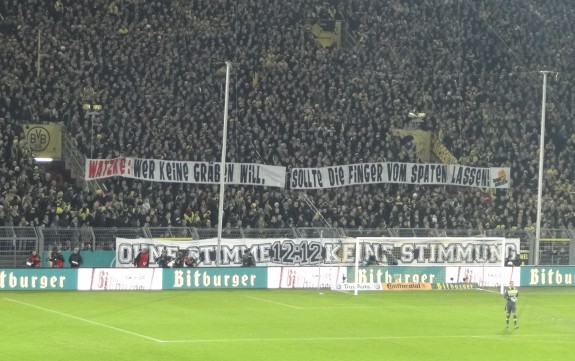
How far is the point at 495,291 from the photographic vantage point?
49.4m

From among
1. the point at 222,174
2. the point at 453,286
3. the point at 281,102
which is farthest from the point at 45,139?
the point at 453,286

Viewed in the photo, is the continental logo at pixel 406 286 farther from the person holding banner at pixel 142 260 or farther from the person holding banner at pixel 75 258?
the person holding banner at pixel 75 258

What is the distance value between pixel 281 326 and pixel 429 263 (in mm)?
15372

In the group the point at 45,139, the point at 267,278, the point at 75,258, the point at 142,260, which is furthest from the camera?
the point at 45,139

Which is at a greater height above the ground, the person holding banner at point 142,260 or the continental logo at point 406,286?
the person holding banner at point 142,260

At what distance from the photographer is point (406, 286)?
48.2 metres

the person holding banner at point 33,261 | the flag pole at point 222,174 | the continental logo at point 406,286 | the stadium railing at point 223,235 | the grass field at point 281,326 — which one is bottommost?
the grass field at point 281,326

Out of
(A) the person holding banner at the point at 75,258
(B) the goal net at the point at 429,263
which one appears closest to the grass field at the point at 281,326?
(B) the goal net at the point at 429,263

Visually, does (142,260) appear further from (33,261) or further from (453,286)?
(453,286)

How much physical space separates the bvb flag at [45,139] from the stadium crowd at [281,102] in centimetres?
65

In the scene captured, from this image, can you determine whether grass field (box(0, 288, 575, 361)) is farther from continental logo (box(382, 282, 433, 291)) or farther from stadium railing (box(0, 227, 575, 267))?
stadium railing (box(0, 227, 575, 267))

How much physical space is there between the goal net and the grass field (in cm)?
67

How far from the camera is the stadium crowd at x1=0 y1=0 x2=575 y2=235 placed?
51.8m

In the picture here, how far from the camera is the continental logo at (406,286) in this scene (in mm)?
47888
